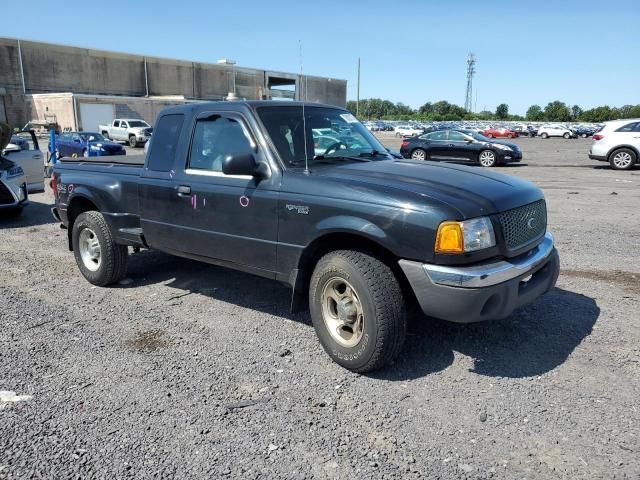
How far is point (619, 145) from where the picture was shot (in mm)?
18359

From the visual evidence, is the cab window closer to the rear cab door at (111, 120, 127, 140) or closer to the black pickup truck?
the black pickup truck

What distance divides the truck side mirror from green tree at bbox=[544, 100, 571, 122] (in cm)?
10138

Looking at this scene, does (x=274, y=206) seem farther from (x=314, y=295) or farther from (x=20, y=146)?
(x=20, y=146)

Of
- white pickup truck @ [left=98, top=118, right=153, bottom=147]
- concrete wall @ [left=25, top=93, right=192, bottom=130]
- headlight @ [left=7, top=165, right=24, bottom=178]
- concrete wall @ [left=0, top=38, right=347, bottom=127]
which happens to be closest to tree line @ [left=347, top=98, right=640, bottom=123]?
concrete wall @ [left=0, top=38, right=347, bottom=127]

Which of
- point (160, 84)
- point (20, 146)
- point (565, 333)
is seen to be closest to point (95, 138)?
point (20, 146)

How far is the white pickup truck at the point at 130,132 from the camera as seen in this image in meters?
36.2

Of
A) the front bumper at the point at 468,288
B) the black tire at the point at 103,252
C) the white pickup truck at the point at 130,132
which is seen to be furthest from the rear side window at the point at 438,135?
the white pickup truck at the point at 130,132

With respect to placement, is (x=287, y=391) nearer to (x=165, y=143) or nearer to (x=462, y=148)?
(x=165, y=143)

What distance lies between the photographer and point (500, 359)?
4008 mm

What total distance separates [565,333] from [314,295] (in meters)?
2.17

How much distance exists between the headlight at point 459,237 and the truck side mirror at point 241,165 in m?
1.52

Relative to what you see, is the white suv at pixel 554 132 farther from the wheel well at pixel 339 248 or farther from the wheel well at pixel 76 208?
the wheel well at pixel 339 248

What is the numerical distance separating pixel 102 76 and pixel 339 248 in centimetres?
6456

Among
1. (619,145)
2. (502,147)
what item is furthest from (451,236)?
(502,147)
